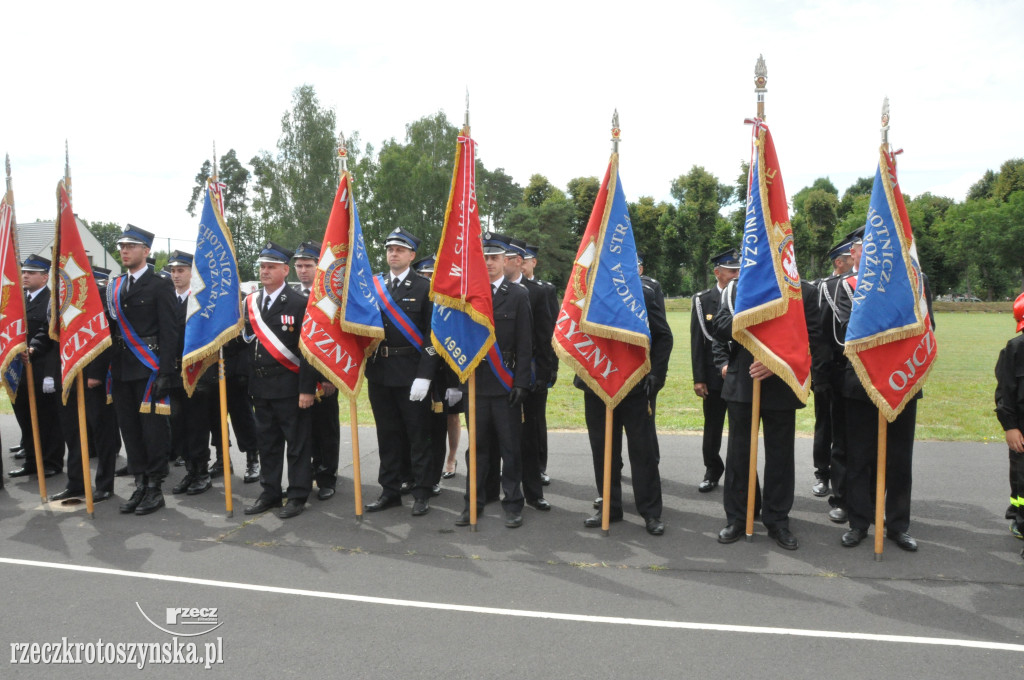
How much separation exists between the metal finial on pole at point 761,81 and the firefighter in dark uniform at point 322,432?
401 centimetres

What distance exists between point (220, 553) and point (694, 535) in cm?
348

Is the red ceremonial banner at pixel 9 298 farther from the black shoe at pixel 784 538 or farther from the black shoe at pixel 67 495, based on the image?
the black shoe at pixel 784 538

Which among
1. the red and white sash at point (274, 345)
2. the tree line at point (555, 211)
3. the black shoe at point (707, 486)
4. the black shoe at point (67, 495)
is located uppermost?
the tree line at point (555, 211)

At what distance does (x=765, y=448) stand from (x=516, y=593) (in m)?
2.21

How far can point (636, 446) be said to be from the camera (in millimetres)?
5570

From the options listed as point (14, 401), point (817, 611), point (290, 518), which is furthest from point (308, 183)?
point (817, 611)

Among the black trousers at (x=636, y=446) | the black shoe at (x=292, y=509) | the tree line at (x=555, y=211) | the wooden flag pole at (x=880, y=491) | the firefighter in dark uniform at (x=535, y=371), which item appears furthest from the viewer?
the tree line at (x=555, y=211)

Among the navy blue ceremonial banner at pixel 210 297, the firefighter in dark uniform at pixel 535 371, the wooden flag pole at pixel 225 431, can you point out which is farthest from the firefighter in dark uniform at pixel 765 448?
the navy blue ceremonial banner at pixel 210 297

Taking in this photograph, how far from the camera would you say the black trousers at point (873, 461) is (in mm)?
5059

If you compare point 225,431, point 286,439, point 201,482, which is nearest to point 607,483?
point 286,439

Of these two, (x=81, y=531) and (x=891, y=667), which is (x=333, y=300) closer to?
(x=81, y=531)

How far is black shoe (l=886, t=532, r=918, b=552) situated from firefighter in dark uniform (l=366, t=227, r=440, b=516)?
3.57 meters

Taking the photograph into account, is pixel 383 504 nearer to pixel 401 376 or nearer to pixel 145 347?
pixel 401 376

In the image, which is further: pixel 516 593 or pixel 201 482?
pixel 201 482
